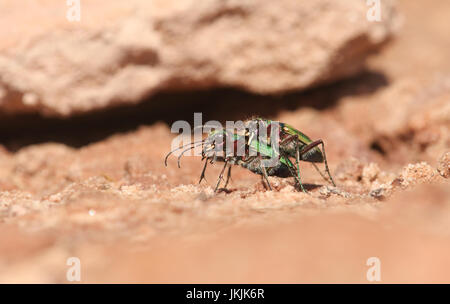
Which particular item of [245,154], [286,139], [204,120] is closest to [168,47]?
[204,120]

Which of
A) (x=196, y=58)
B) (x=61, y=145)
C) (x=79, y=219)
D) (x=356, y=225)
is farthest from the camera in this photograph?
(x=61, y=145)

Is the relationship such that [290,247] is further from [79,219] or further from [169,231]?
[79,219]

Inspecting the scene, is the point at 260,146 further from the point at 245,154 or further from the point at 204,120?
the point at 204,120

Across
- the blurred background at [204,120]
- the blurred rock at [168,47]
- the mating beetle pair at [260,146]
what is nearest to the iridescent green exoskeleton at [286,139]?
the mating beetle pair at [260,146]

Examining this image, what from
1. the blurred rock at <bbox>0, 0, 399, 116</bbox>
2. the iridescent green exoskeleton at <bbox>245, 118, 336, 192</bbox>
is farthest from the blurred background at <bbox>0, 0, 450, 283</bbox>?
the iridescent green exoskeleton at <bbox>245, 118, 336, 192</bbox>

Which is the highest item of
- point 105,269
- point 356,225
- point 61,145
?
point 61,145
